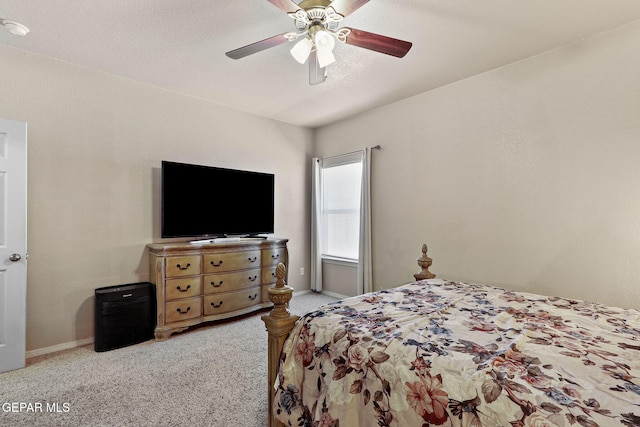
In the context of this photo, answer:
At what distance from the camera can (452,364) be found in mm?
1112

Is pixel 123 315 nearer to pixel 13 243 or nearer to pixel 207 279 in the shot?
pixel 207 279

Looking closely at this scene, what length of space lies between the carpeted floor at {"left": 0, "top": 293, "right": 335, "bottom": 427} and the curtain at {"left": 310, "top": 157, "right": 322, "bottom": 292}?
6.07ft

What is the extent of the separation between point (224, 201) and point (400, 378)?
10.1 ft

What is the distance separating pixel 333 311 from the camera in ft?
5.49

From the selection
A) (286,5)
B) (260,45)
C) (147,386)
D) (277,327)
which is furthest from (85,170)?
(277,327)

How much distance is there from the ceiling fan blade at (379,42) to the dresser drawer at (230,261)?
2.53 meters

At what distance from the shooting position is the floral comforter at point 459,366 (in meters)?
0.94

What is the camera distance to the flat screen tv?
3345mm

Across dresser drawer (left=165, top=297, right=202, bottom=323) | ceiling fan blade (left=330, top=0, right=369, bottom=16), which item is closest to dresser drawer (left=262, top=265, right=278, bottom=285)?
dresser drawer (left=165, top=297, right=202, bottom=323)

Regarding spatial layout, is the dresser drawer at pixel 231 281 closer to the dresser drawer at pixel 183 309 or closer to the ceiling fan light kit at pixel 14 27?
the dresser drawer at pixel 183 309

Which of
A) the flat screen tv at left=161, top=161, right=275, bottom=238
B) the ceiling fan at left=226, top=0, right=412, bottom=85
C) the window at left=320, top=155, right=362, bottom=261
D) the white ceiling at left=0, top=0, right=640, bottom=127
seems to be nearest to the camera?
the ceiling fan at left=226, top=0, right=412, bottom=85

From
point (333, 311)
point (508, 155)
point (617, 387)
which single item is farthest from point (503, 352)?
point (508, 155)

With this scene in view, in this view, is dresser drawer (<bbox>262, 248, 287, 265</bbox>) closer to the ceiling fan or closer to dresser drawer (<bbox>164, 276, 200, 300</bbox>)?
dresser drawer (<bbox>164, 276, 200, 300</bbox>)

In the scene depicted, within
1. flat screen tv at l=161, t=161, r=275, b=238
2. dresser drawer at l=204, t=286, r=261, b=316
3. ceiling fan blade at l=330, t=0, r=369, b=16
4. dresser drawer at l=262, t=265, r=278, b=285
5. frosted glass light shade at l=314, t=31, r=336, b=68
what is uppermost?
ceiling fan blade at l=330, t=0, r=369, b=16
